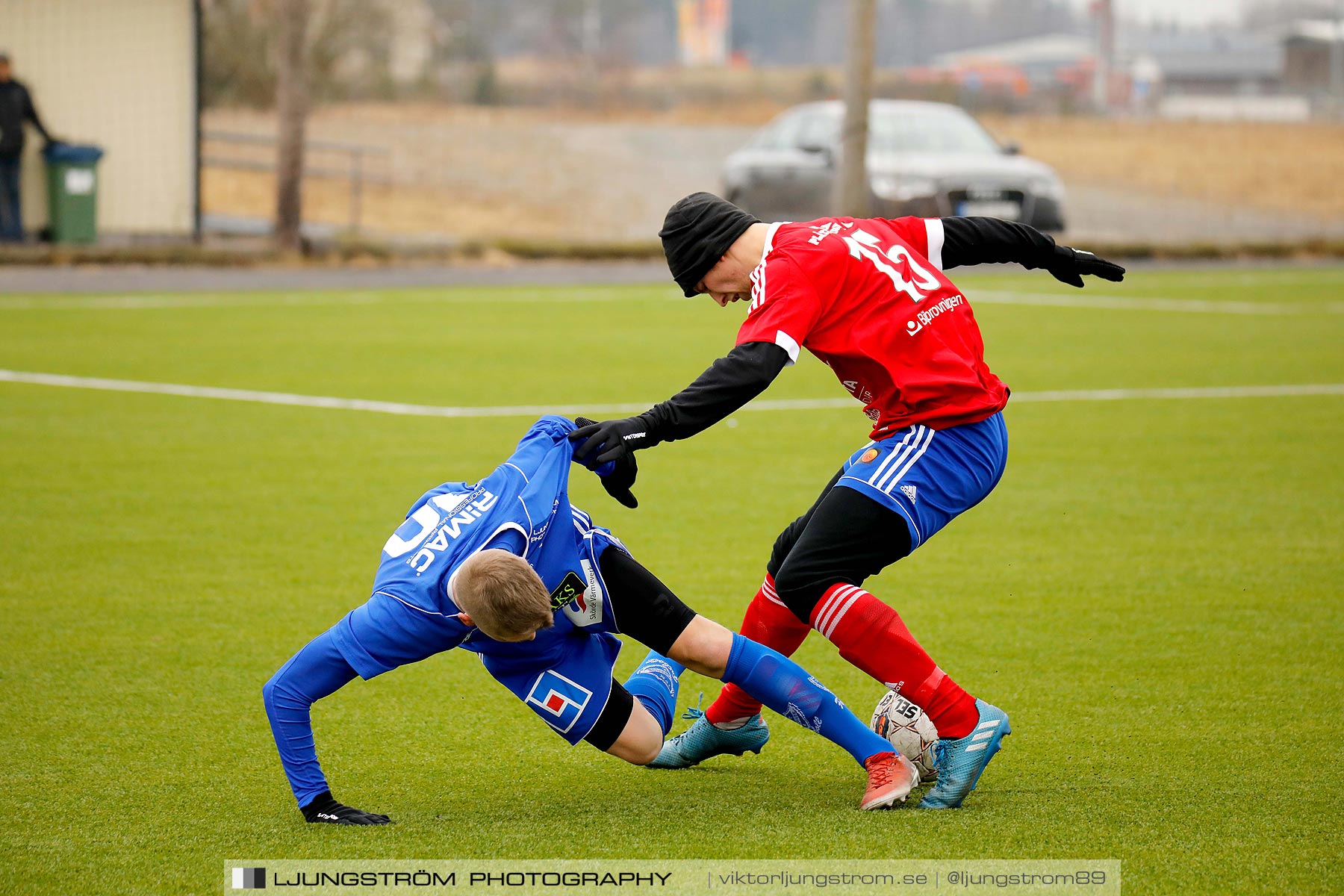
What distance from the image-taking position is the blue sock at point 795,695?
4.26m

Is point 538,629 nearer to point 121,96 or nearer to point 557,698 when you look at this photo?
point 557,698

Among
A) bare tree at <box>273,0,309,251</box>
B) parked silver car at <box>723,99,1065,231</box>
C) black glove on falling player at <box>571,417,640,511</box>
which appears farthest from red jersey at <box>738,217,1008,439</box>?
bare tree at <box>273,0,309,251</box>

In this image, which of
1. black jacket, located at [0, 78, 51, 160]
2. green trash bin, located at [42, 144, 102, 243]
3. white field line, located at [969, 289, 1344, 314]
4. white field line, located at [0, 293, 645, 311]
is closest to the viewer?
white field line, located at [0, 293, 645, 311]

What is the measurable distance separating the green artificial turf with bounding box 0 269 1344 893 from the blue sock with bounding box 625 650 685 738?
213mm

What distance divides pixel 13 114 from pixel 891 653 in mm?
18390

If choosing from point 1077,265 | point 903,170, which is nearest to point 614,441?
point 1077,265

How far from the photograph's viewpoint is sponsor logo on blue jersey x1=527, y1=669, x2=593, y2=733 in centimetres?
425

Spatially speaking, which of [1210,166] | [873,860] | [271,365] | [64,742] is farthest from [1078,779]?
[1210,166]

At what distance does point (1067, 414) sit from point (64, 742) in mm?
7840

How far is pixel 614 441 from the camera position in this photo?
13.4ft

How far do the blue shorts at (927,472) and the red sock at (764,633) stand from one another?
513 millimetres

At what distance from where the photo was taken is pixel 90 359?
12.6m

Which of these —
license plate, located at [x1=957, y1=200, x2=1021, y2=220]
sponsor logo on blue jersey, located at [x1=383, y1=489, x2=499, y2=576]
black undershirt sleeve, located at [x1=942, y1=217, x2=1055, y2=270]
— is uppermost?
license plate, located at [x1=957, y1=200, x2=1021, y2=220]

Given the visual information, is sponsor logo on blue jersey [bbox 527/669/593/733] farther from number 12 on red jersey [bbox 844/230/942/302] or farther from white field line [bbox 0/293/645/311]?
white field line [bbox 0/293/645/311]
